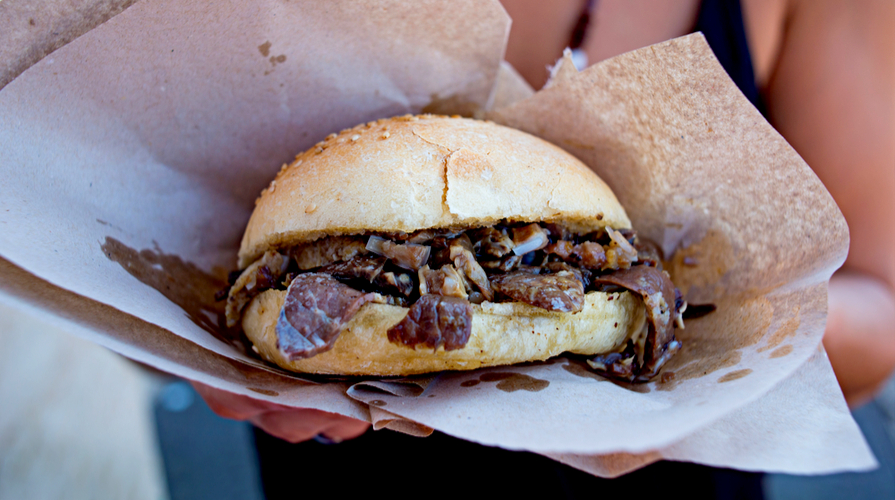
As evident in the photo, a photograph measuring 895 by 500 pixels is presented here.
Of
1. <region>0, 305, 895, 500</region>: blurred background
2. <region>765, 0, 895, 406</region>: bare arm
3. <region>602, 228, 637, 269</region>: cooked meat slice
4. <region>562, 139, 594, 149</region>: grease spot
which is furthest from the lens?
<region>0, 305, 895, 500</region>: blurred background

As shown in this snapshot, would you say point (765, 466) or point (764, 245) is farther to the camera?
point (764, 245)

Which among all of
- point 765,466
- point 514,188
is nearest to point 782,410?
point 765,466

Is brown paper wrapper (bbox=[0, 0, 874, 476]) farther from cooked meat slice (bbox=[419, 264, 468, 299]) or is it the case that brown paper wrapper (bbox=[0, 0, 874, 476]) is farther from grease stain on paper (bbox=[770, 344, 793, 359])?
cooked meat slice (bbox=[419, 264, 468, 299])

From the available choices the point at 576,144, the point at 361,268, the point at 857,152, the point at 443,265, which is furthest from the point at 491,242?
the point at 857,152

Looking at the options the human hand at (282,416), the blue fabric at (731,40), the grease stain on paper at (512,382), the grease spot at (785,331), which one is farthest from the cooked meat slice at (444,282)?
the blue fabric at (731,40)

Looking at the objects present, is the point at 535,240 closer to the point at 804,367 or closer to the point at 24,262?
the point at 804,367

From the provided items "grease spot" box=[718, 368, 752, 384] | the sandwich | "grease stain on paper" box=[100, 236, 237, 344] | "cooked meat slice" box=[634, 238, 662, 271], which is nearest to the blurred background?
"grease stain on paper" box=[100, 236, 237, 344]
